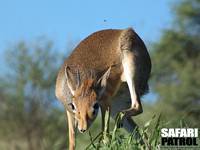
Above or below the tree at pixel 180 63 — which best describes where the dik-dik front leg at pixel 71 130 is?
above

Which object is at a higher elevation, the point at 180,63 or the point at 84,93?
the point at 84,93

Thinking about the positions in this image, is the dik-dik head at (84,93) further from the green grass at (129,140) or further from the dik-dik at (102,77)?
the green grass at (129,140)

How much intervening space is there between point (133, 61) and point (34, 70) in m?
31.4

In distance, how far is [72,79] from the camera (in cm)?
1009

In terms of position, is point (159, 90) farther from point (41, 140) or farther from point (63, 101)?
point (63, 101)

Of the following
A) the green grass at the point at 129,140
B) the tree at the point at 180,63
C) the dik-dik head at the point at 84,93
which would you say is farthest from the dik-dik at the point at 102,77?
the tree at the point at 180,63

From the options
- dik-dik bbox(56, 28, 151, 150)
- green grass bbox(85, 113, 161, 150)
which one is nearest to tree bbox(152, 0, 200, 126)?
dik-dik bbox(56, 28, 151, 150)

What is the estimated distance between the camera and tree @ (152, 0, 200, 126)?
129 feet

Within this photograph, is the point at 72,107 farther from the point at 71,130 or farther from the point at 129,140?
the point at 129,140

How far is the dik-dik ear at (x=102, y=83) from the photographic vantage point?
32.7 feet

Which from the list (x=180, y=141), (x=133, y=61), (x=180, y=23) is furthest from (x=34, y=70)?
(x=180, y=141)

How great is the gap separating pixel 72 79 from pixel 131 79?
3.31ft

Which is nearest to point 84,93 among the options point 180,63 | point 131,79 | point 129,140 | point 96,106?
point 96,106

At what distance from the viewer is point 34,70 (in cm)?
4216
